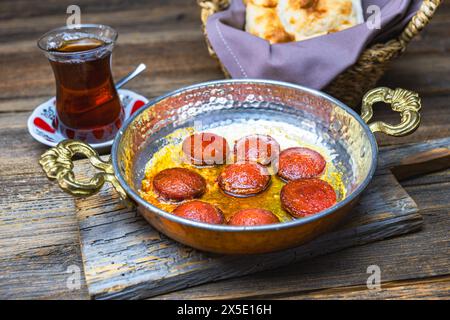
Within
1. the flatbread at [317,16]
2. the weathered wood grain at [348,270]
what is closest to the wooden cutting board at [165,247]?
the weathered wood grain at [348,270]

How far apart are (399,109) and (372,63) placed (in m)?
0.23

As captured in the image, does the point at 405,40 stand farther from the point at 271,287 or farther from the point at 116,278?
the point at 116,278

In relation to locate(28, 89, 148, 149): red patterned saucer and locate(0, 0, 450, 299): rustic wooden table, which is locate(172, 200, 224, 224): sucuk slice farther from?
locate(28, 89, 148, 149): red patterned saucer

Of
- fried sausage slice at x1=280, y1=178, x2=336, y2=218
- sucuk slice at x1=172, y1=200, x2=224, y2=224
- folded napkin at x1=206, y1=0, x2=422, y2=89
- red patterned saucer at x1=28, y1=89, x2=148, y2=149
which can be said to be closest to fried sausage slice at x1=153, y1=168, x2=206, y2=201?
sucuk slice at x1=172, y1=200, x2=224, y2=224

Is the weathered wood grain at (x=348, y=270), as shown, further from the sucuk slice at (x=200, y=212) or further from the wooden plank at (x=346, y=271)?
the sucuk slice at (x=200, y=212)

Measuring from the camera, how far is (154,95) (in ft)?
4.79

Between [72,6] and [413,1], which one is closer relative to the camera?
[413,1]

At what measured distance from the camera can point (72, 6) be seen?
74.0 inches

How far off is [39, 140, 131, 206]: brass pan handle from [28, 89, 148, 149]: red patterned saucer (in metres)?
0.27

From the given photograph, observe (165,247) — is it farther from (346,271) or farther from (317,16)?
(317,16)

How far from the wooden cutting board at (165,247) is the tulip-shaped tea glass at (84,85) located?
0.75 ft

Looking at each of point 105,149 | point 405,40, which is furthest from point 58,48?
point 405,40

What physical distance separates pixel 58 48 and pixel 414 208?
782 millimetres

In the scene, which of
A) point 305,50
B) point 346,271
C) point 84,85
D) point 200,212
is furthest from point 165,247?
point 305,50
